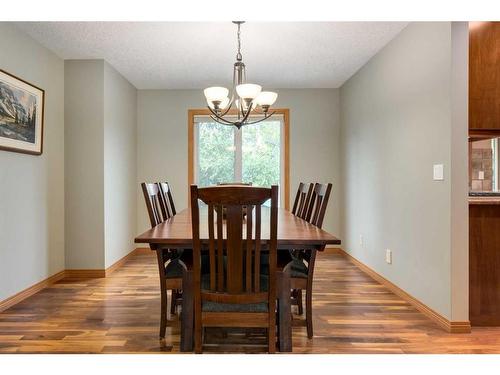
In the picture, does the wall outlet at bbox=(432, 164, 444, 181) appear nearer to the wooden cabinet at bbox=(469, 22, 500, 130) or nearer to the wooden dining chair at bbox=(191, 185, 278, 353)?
the wooden cabinet at bbox=(469, 22, 500, 130)

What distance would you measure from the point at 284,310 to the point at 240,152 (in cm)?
367

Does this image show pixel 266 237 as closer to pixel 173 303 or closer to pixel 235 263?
pixel 235 263

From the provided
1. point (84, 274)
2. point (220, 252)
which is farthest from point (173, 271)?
point (84, 274)

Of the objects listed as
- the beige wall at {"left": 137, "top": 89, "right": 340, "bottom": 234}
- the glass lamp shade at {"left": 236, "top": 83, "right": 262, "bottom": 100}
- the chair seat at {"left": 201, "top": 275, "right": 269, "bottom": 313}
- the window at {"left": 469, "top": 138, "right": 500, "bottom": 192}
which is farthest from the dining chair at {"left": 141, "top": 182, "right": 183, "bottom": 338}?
Result: the beige wall at {"left": 137, "top": 89, "right": 340, "bottom": 234}

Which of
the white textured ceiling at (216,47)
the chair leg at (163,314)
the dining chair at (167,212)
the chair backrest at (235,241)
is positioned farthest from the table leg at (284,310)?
the white textured ceiling at (216,47)

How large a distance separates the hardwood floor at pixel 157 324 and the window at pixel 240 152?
2.14 meters

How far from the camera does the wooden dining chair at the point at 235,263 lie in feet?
5.22

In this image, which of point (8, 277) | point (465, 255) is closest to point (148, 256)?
point (8, 277)

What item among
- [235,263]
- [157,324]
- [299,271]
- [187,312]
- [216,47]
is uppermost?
[216,47]

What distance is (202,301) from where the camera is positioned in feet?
5.88

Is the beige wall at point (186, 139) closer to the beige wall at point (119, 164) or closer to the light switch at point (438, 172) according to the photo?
the beige wall at point (119, 164)

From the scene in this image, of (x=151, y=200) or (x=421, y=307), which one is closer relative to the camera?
(x=151, y=200)

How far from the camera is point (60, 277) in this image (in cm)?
392
